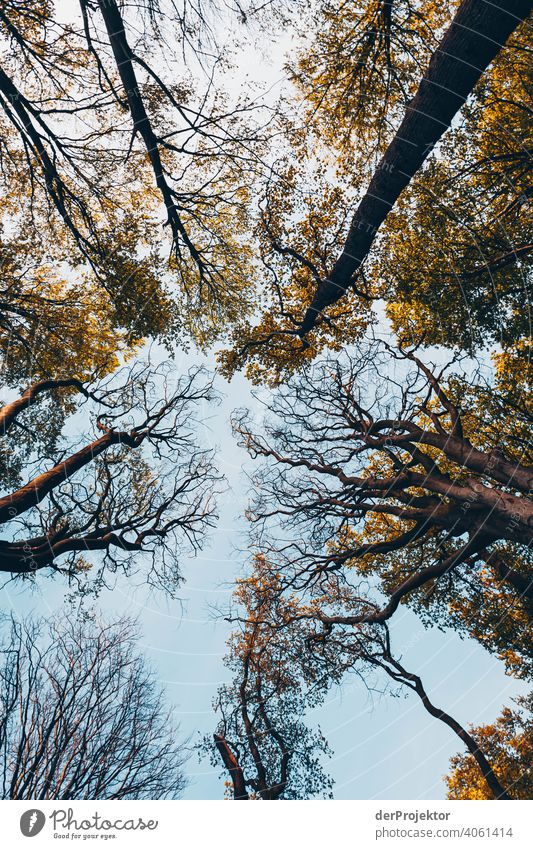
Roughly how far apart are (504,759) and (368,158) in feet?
41.7

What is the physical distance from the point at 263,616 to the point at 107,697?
320 centimetres

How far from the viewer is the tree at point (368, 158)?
4.47 m

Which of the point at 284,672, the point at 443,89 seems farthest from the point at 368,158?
the point at 284,672

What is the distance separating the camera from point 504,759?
31.6 feet

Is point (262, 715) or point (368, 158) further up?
point (368, 158)

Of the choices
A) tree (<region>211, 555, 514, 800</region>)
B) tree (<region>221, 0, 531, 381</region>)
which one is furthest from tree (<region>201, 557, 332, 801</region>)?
tree (<region>221, 0, 531, 381</region>)

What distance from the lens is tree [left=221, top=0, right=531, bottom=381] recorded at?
4473mm

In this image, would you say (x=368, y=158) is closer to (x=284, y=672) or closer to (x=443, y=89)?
(x=443, y=89)

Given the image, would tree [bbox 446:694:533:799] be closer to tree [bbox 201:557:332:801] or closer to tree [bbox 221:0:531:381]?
tree [bbox 201:557:332:801]

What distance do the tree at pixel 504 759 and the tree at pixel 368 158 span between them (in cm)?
901

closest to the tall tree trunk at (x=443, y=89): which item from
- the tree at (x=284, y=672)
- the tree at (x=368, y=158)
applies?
the tree at (x=368, y=158)

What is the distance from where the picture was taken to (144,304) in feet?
29.0

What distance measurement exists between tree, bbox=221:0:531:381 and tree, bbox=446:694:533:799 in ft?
29.6

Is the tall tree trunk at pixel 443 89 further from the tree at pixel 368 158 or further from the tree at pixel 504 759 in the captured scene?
the tree at pixel 504 759
